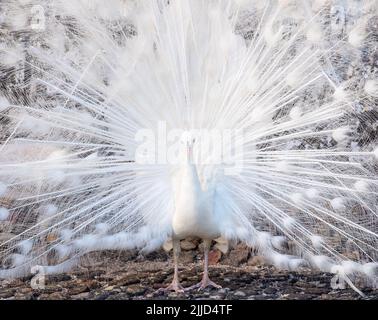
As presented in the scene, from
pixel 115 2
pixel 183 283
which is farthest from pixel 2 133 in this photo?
pixel 183 283

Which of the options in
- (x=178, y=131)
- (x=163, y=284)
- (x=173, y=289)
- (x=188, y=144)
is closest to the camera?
(x=188, y=144)

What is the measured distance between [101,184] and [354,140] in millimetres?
1361

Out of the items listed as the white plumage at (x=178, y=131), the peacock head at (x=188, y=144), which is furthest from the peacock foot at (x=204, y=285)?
the peacock head at (x=188, y=144)

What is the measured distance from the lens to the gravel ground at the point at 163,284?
328cm

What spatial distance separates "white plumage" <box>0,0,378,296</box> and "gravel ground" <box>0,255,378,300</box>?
1.06 ft

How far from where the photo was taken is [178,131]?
3039mm

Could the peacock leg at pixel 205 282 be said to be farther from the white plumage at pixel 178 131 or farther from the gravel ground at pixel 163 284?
the white plumage at pixel 178 131

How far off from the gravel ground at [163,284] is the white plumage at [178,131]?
32 centimetres

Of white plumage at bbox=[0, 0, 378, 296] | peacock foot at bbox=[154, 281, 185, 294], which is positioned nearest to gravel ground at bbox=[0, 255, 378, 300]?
peacock foot at bbox=[154, 281, 185, 294]

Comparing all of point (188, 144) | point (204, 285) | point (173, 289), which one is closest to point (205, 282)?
point (204, 285)

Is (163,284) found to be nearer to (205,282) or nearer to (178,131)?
(205,282)

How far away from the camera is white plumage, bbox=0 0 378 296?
2969mm

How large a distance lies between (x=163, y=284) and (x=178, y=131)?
951mm

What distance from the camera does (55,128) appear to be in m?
3.06
